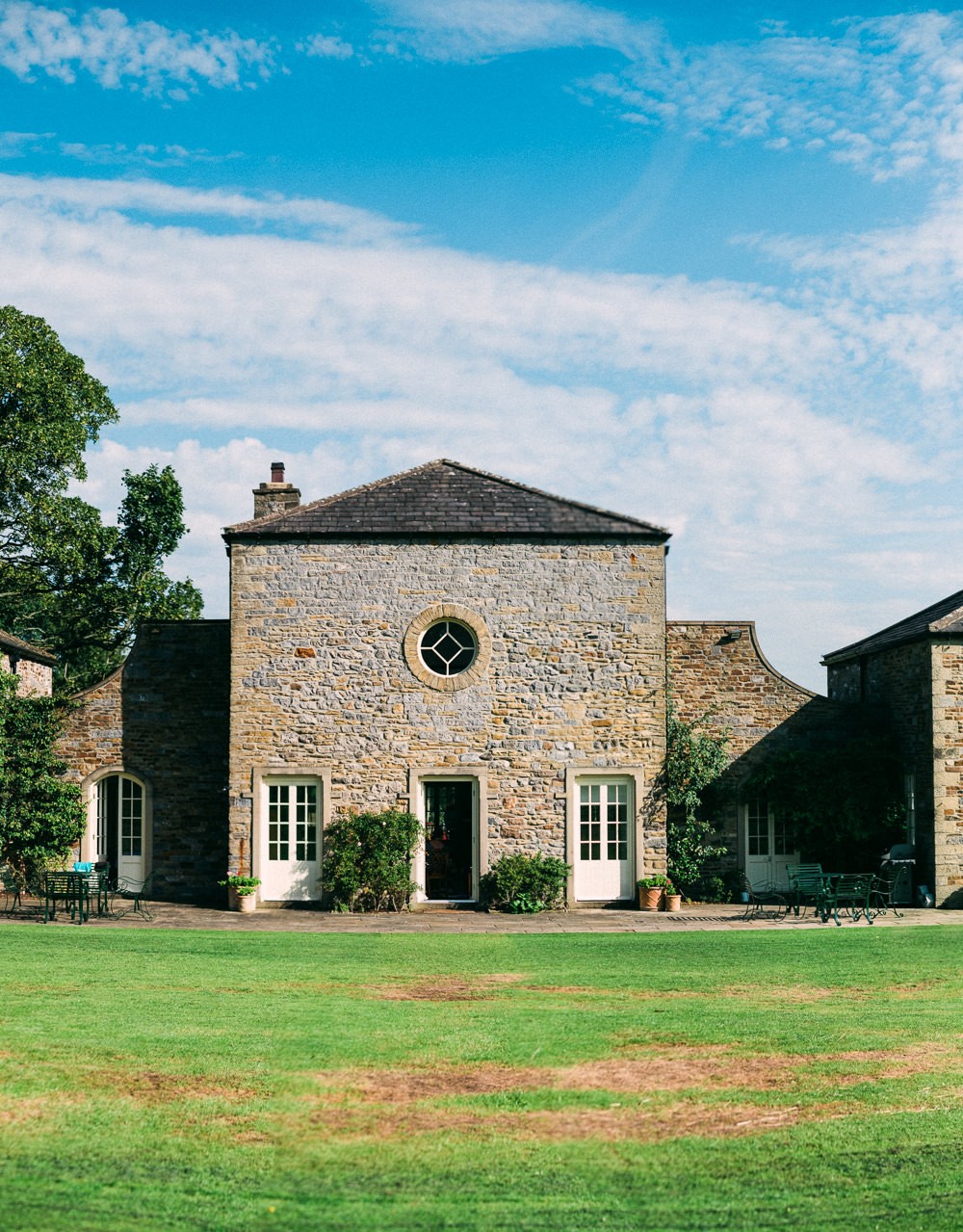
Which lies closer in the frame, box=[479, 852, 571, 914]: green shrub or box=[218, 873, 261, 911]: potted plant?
box=[218, 873, 261, 911]: potted plant

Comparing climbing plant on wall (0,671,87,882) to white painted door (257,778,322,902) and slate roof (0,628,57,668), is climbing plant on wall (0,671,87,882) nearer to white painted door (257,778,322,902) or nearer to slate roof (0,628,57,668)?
slate roof (0,628,57,668)

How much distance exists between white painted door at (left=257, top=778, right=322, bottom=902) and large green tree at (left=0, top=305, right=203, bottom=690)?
1031cm

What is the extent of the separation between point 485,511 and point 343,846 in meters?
6.49

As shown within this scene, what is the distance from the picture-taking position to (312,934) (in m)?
17.4

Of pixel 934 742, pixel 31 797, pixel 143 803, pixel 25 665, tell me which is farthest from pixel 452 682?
pixel 25 665

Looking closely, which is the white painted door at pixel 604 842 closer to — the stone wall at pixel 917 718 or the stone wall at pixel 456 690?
the stone wall at pixel 456 690

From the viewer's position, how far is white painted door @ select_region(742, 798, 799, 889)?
22500mm

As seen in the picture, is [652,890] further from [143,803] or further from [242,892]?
[143,803]

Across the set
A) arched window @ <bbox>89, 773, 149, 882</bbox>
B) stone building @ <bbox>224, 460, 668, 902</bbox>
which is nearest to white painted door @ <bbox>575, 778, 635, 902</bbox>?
stone building @ <bbox>224, 460, 668, 902</bbox>

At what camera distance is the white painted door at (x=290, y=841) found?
20.7m

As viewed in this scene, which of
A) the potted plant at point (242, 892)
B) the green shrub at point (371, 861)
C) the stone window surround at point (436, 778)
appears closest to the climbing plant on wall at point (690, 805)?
the stone window surround at point (436, 778)

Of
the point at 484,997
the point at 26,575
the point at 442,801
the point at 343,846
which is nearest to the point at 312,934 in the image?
the point at 343,846

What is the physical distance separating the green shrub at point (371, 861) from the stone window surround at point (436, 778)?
236mm

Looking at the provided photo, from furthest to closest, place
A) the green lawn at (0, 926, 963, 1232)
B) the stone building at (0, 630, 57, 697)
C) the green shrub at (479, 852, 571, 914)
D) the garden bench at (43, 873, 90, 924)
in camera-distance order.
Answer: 1. the stone building at (0, 630, 57, 697)
2. the green shrub at (479, 852, 571, 914)
3. the garden bench at (43, 873, 90, 924)
4. the green lawn at (0, 926, 963, 1232)
